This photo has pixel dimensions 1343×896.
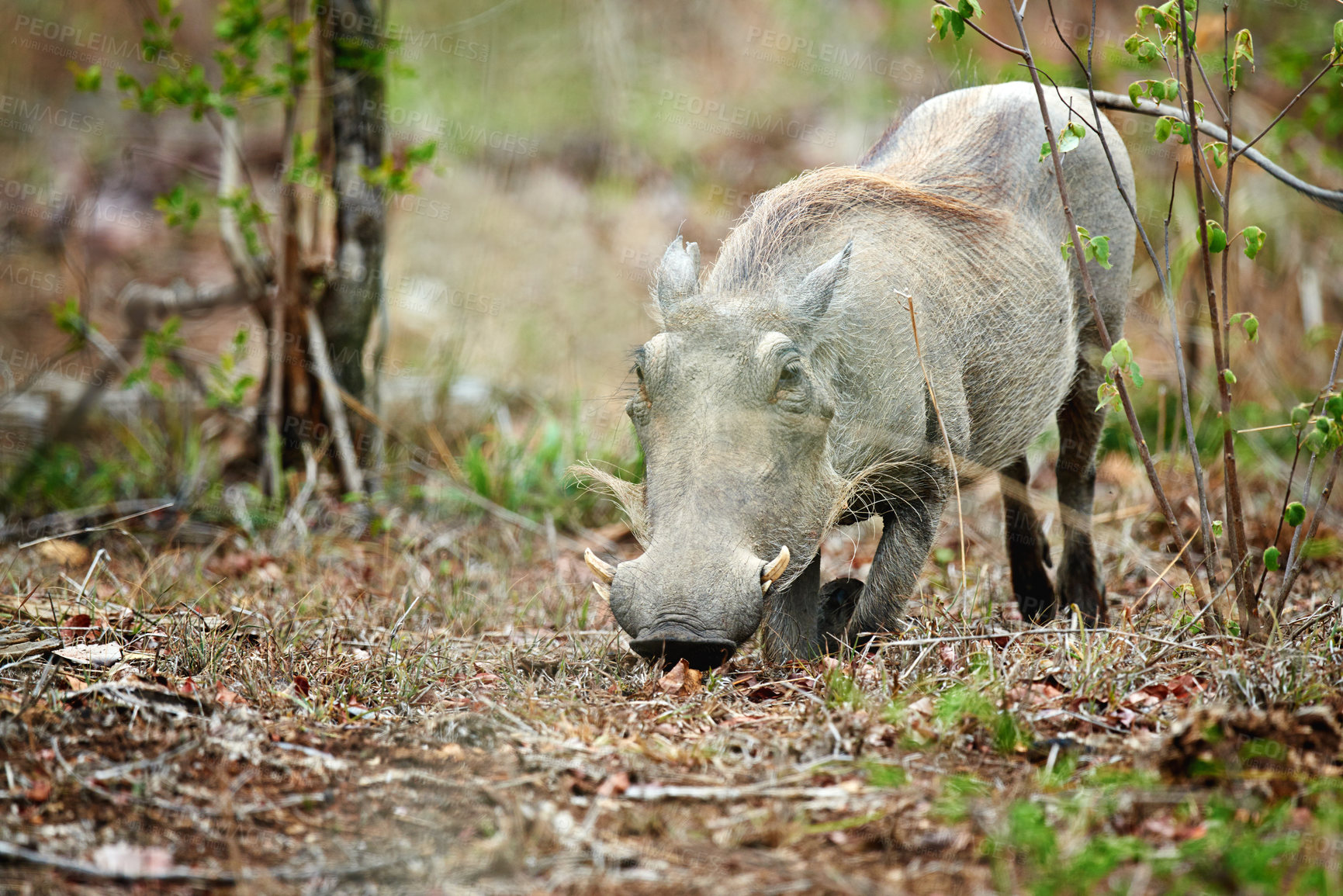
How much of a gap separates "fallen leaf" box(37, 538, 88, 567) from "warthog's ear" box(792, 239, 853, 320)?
3020 mm

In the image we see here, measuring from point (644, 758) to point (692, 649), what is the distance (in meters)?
0.29

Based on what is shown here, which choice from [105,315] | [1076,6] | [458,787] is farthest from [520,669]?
[1076,6]

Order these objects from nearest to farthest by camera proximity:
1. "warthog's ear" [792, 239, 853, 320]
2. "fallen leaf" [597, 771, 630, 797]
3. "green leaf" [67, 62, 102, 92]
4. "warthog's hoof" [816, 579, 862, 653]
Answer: "fallen leaf" [597, 771, 630, 797]
"warthog's ear" [792, 239, 853, 320]
"warthog's hoof" [816, 579, 862, 653]
"green leaf" [67, 62, 102, 92]

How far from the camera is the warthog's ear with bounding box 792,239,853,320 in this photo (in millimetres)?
3180

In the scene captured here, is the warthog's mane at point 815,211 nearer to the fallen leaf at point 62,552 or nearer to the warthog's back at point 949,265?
the warthog's back at point 949,265

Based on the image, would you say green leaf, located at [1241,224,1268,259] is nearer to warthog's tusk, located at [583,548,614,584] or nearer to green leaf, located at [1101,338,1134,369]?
green leaf, located at [1101,338,1134,369]

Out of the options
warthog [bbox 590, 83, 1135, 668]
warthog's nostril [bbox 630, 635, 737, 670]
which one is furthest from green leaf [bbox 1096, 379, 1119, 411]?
warthog's nostril [bbox 630, 635, 737, 670]

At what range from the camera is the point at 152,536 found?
4.85m

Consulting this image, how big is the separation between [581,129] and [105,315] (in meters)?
4.92

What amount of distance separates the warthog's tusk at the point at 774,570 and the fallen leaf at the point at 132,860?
1.37m

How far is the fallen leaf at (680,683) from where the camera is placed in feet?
9.61

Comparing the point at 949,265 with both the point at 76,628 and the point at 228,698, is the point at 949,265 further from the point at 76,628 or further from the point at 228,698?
the point at 76,628

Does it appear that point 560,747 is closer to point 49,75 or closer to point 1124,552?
point 1124,552

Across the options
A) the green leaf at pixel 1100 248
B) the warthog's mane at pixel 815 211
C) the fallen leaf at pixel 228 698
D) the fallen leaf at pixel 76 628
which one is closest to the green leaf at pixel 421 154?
the warthog's mane at pixel 815 211
